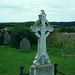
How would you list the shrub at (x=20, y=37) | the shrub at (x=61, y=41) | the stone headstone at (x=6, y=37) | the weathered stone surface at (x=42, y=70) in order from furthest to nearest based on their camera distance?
the stone headstone at (x=6, y=37) < the shrub at (x=20, y=37) < the shrub at (x=61, y=41) < the weathered stone surface at (x=42, y=70)

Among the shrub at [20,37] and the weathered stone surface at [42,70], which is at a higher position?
the shrub at [20,37]

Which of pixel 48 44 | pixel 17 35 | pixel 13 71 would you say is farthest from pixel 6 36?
pixel 13 71

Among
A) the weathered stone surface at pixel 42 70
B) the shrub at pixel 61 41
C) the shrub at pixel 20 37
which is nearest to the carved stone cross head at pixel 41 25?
the weathered stone surface at pixel 42 70

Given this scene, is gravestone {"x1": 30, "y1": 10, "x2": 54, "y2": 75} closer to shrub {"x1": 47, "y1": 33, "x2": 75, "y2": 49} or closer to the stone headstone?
shrub {"x1": 47, "y1": 33, "x2": 75, "y2": 49}

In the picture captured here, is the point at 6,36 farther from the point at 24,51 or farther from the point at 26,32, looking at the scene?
the point at 24,51

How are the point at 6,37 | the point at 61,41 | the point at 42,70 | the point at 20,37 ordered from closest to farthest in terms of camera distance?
the point at 42,70
the point at 61,41
the point at 20,37
the point at 6,37

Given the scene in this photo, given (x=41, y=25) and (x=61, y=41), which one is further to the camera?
(x=61, y=41)

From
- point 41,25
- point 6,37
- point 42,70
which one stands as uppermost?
point 6,37

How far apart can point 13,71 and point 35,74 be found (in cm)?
340

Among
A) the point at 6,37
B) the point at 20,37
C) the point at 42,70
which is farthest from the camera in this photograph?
the point at 6,37

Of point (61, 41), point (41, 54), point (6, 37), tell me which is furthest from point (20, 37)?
point (41, 54)

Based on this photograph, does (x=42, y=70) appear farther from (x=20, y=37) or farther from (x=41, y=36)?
(x=20, y=37)

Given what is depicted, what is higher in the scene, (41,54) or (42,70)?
(41,54)

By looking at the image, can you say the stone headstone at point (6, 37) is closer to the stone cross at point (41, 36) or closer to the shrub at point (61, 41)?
the shrub at point (61, 41)
